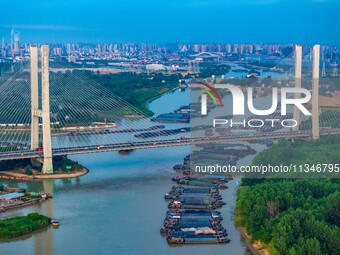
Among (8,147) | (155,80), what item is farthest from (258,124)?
(155,80)

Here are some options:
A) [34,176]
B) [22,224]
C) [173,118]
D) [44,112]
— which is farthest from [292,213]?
[173,118]

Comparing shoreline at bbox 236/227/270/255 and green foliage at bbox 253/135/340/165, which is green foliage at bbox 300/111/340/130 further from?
shoreline at bbox 236/227/270/255

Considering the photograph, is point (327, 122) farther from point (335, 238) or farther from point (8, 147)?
point (335, 238)

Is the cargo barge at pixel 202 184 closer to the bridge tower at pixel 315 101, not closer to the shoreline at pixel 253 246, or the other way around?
the shoreline at pixel 253 246

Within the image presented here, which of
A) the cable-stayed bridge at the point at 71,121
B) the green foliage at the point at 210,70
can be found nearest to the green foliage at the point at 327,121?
the cable-stayed bridge at the point at 71,121

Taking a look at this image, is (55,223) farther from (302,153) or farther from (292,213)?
(302,153)
